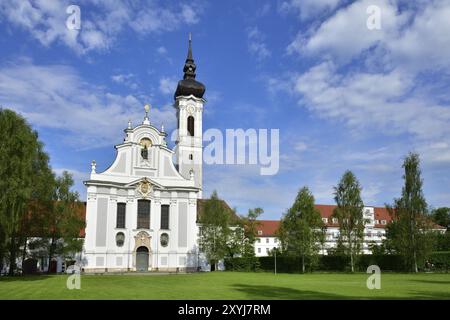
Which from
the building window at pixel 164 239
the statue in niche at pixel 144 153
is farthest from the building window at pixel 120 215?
the statue in niche at pixel 144 153

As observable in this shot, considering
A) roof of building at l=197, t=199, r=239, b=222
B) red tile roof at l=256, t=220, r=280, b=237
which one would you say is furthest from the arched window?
red tile roof at l=256, t=220, r=280, b=237

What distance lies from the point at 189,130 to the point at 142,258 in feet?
80.1

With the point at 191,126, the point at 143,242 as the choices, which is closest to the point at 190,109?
the point at 191,126

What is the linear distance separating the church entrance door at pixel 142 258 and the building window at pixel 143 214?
9.13ft

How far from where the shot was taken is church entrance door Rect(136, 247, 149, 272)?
5444cm

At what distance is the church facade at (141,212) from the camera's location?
174 ft

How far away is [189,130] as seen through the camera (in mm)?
72125

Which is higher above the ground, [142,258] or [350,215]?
[350,215]

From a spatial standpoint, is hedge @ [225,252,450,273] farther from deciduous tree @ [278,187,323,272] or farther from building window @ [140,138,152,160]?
building window @ [140,138,152,160]

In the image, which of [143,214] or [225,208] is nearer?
[143,214]

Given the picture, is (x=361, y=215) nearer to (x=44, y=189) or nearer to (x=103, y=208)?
(x=103, y=208)

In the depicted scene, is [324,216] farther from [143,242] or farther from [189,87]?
[143,242]

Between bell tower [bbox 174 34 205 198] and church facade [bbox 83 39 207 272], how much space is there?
38.8ft
